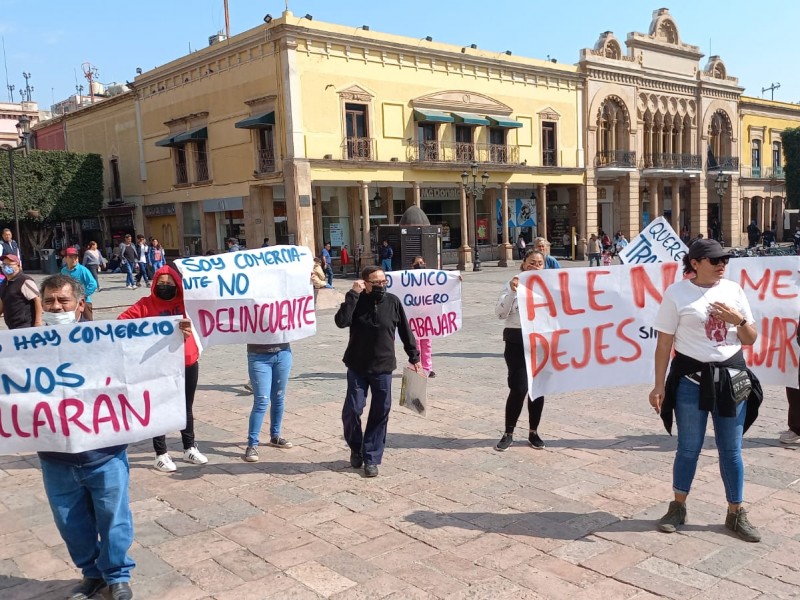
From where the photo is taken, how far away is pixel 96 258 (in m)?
21.1

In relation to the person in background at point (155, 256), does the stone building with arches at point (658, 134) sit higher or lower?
higher

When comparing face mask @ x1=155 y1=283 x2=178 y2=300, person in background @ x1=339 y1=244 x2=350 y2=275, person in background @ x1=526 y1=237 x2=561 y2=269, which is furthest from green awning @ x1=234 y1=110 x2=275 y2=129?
face mask @ x1=155 y1=283 x2=178 y2=300

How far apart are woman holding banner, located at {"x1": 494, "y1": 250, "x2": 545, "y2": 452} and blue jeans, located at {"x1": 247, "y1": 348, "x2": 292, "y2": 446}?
197 centimetres

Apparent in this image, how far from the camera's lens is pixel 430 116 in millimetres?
29047

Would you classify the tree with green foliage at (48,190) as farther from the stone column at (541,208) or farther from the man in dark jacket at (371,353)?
the man in dark jacket at (371,353)

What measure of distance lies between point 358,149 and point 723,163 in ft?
84.3

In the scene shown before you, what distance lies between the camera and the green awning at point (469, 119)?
98.4ft

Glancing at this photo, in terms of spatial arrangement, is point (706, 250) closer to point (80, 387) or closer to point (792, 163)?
point (80, 387)

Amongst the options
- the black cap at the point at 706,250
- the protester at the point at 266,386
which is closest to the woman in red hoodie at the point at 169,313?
the protester at the point at 266,386

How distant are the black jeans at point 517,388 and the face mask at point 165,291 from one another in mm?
2881

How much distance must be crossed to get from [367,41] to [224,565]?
25.8m

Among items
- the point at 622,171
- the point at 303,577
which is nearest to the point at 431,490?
the point at 303,577

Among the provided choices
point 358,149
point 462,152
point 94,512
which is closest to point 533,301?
point 94,512

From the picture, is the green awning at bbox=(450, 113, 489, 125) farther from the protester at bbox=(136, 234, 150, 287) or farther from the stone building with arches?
the protester at bbox=(136, 234, 150, 287)
